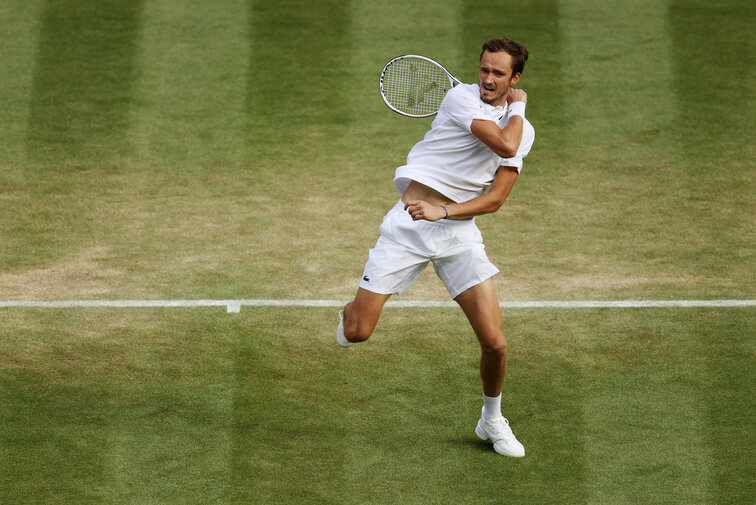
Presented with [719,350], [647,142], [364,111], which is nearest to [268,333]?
[719,350]

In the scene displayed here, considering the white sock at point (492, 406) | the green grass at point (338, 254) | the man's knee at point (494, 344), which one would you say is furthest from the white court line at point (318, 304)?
the man's knee at point (494, 344)

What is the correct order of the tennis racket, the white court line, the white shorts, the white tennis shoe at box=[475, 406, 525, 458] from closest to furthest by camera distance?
the white shorts < the white tennis shoe at box=[475, 406, 525, 458] < the tennis racket < the white court line

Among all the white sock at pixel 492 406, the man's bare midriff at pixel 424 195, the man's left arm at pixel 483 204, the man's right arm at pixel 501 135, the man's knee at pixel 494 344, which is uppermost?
the man's right arm at pixel 501 135

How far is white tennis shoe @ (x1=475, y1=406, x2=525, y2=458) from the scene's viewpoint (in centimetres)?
670

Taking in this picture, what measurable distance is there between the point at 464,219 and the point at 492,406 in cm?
118

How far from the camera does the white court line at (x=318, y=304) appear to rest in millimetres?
8750

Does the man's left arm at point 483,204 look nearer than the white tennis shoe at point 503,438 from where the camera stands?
Yes

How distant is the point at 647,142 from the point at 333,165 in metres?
3.40

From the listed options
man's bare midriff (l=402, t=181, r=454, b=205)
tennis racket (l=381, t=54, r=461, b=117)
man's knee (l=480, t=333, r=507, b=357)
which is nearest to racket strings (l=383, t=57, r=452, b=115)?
tennis racket (l=381, t=54, r=461, b=117)

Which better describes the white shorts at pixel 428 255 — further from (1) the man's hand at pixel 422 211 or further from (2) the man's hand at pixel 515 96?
(2) the man's hand at pixel 515 96

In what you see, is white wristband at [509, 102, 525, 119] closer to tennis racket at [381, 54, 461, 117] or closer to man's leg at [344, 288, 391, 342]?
tennis racket at [381, 54, 461, 117]

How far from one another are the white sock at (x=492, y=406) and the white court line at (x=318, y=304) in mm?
2192

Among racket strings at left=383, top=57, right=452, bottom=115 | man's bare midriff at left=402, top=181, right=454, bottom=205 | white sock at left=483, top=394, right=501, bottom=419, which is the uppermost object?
racket strings at left=383, top=57, right=452, bottom=115

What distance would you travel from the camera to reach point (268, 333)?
8.37 metres
